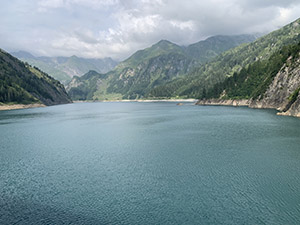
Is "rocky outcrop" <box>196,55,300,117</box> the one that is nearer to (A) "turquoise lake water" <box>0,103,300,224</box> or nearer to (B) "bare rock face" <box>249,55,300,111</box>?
(B) "bare rock face" <box>249,55,300,111</box>

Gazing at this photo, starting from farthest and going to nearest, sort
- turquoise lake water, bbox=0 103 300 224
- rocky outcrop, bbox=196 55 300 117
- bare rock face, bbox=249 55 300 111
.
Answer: bare rock face, bbox=249 55 300 111
rocky outcrop, bbox=196 55 300 117
turquoise lake water, bbox=0 103 300 224

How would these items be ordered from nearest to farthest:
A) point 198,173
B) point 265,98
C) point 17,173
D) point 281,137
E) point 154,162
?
point 198,173 < point 17,173 < point 154,162 < point 281,137 < point 265,98

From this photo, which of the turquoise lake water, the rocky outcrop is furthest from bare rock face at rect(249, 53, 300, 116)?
the turquoise lake water

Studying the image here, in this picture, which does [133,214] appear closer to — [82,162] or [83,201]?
[83,201]

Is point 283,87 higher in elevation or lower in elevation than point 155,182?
higher

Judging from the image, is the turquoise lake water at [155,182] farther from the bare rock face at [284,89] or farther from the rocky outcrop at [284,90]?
the bare rock face at [284,89]

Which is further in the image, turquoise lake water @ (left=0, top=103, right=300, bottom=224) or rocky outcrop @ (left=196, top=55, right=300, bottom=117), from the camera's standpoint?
rocky outcrop @ (left=196, top=55, right=300, bottom=117)

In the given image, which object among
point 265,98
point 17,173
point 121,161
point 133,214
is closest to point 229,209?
point 133,214

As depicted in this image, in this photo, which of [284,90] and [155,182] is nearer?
[155,182]

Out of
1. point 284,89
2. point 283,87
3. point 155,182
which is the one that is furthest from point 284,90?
point 155,182

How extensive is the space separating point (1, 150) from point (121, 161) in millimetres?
42552

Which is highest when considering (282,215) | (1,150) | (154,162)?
(282,215)

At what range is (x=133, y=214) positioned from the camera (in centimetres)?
3216

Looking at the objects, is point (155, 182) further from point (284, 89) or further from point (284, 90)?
point (284, 90)
